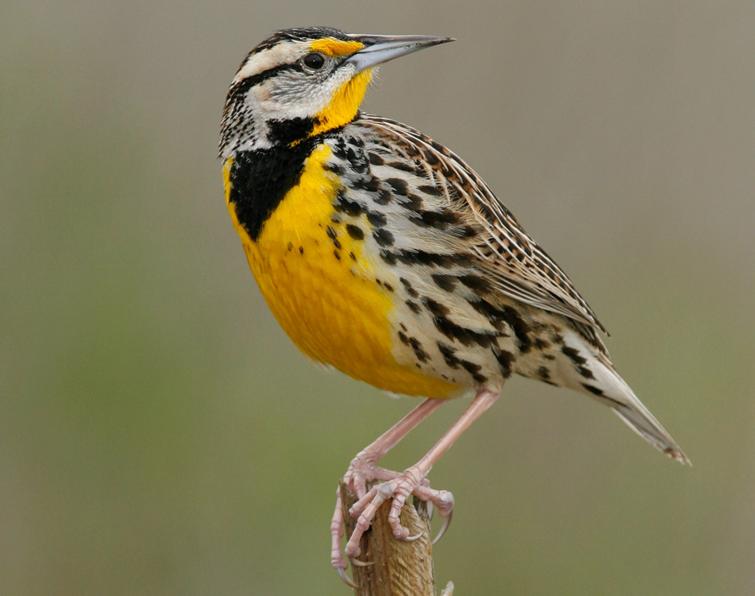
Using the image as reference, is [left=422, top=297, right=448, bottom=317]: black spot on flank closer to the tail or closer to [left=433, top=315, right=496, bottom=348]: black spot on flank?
[left=433, top=315, right=496, bottom=348]: black spot on flank

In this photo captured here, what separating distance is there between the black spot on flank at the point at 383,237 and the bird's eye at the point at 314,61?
15.4 inches

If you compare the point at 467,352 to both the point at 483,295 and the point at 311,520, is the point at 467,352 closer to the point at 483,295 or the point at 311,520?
the point at 483,295

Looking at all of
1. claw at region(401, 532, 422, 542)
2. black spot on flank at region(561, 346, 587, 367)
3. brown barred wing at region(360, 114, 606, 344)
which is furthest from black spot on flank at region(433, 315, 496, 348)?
claw at region(401, 532, 422, 542)

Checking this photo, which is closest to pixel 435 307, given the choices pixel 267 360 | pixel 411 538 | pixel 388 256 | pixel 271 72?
pixel 388 256

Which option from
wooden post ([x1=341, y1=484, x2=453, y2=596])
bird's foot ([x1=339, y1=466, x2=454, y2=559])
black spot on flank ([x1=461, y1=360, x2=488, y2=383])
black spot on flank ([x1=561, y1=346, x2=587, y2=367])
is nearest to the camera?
wooden post ([x1=341, y1=484, x2=453, y2=596])

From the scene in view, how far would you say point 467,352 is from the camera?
11.3 feet

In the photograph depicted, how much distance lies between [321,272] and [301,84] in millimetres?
413

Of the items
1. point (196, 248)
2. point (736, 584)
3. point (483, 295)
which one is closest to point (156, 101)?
point (196, 248)

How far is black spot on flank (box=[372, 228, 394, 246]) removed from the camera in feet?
10.8

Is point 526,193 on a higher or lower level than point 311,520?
higher

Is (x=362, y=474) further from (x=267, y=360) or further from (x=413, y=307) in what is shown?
(x=267, y=360)

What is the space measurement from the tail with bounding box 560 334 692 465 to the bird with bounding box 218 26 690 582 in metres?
0.03

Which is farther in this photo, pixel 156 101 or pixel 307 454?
pixel 156 101

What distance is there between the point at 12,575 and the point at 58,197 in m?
0.93
